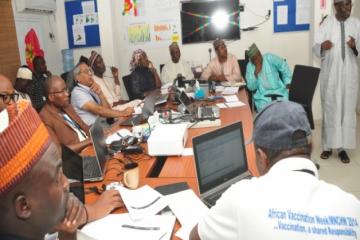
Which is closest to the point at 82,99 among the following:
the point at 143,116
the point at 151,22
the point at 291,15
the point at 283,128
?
the point at 143,116

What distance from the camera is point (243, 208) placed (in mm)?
918

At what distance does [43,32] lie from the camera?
548 centimetres

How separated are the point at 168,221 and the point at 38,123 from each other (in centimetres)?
86

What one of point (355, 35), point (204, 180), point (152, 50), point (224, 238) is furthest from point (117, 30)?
point (224, 238)

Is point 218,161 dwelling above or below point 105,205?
above

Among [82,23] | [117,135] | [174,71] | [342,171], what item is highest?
[82,23]

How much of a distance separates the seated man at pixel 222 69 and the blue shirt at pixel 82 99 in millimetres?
1991

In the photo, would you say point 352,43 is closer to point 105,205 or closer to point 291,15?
point 291,15

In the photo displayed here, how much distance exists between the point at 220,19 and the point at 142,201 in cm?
439

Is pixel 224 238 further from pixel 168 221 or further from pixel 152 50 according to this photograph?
pixel 152 50

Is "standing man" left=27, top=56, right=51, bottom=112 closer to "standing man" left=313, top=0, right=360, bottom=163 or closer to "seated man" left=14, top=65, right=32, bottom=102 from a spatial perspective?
"seated man" left=14, top=65, right=32, bottom=102

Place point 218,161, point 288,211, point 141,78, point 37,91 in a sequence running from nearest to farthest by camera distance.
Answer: point 288,211 → point 218,161 → point 37,91 → point 141,78

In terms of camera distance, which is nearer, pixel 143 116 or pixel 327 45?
pixel 143 116

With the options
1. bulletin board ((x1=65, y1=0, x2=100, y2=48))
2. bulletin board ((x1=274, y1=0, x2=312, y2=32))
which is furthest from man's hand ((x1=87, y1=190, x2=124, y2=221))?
bulletin board ((x1=65, y1=0, x2=100, y2=48))
